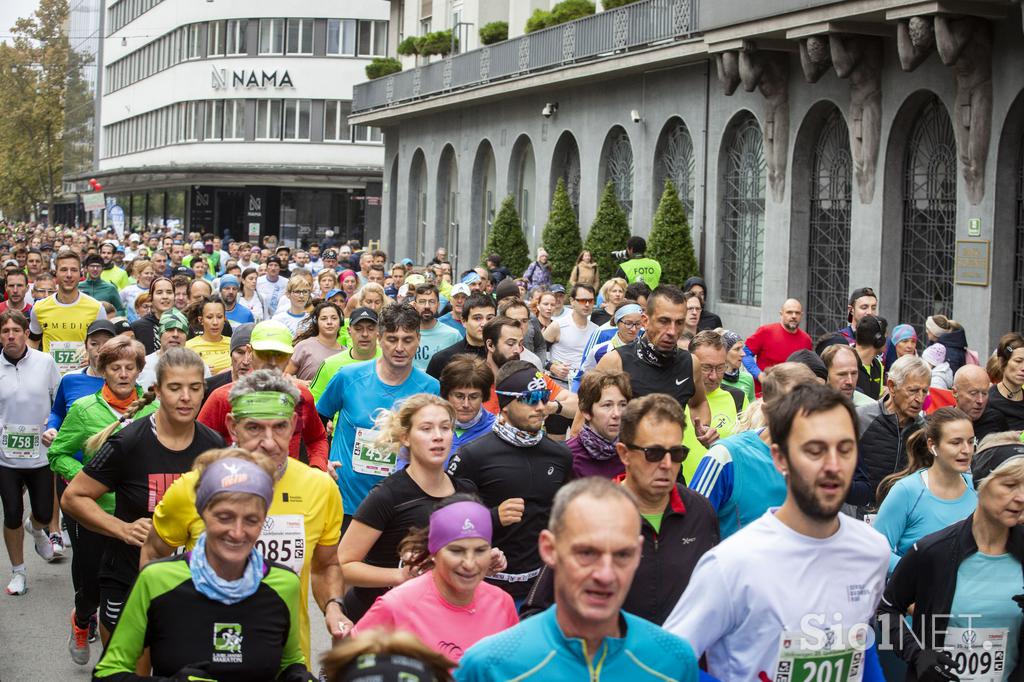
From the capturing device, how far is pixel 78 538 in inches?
345

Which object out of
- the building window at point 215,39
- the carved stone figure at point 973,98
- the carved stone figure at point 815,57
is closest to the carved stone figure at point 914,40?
the carved stone figure at point 973,98

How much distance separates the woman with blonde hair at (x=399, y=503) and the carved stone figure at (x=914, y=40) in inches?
501

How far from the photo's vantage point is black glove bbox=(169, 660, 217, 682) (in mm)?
4738

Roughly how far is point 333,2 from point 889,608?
60.9 metres

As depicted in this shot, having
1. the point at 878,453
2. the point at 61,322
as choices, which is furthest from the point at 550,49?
the point at 878,453

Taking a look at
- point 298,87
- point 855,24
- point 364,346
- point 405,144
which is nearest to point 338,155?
point 298,87

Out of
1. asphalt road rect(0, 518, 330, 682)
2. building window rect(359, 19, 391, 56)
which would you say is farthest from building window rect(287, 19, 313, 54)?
asphalt road rect(0, 518, 330, 682)

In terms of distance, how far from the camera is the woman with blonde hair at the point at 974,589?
5996 mm

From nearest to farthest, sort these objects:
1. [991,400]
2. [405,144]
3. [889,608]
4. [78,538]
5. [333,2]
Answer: [889,608] < [78,538] < [991,400] < [405,144] < [333,2]

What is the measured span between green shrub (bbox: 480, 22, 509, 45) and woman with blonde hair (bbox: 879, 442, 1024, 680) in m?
29.7

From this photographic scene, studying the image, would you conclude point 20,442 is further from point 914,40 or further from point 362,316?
point 914,40

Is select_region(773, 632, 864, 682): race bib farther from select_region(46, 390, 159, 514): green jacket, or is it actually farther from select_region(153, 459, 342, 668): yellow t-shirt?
select_region(46, 390, 159, 514): green jacket

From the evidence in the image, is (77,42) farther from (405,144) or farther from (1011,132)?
(1011,132)

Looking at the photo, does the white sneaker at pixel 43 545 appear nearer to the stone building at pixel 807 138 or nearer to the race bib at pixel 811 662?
the race bib at pixel 811 662
